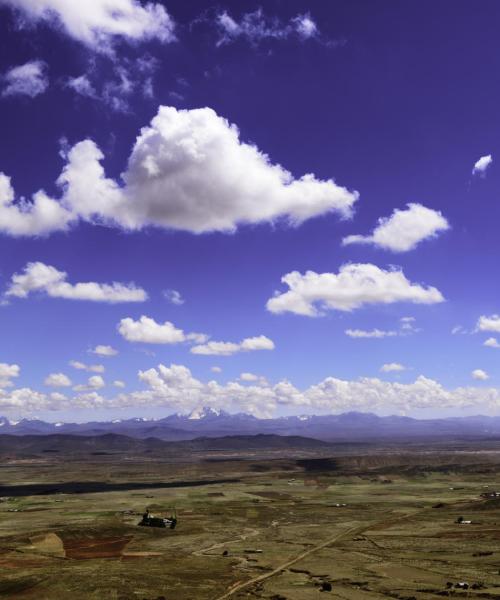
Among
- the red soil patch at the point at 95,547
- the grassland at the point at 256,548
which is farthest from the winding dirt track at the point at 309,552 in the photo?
the red soil patch at the point at 95,547

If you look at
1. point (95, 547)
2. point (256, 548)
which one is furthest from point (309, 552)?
point (95, 547)

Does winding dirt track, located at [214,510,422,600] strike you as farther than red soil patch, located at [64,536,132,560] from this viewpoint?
No

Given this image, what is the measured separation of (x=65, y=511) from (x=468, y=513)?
90.9 metres

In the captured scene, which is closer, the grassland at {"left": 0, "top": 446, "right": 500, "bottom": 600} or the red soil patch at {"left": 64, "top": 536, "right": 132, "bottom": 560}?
the grassland at {"left": 0, "top": 446, "right": 500, "bottom": 600}

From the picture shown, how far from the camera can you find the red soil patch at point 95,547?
3152 inches

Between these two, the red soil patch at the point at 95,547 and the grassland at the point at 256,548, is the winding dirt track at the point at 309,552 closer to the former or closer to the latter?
the grassland at the point at 256,548

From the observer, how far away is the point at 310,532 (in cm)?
9931

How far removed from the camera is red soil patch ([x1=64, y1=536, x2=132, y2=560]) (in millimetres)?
80062

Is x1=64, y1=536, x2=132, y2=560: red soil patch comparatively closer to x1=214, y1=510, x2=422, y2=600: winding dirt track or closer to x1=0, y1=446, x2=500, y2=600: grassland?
x1=0, y1=446, x2=500, y2=600: grassland

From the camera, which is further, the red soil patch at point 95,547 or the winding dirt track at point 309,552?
the red soil patch at point 95,547

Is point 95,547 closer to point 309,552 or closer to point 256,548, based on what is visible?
point 256,548

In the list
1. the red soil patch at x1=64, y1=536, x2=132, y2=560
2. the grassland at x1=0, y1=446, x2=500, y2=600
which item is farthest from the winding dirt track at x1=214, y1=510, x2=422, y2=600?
the red soil patch at x1=64, y1=536, x2=132, y2=560

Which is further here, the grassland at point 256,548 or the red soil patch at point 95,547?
the red soil patch at point 95,547

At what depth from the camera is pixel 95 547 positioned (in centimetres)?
8694
